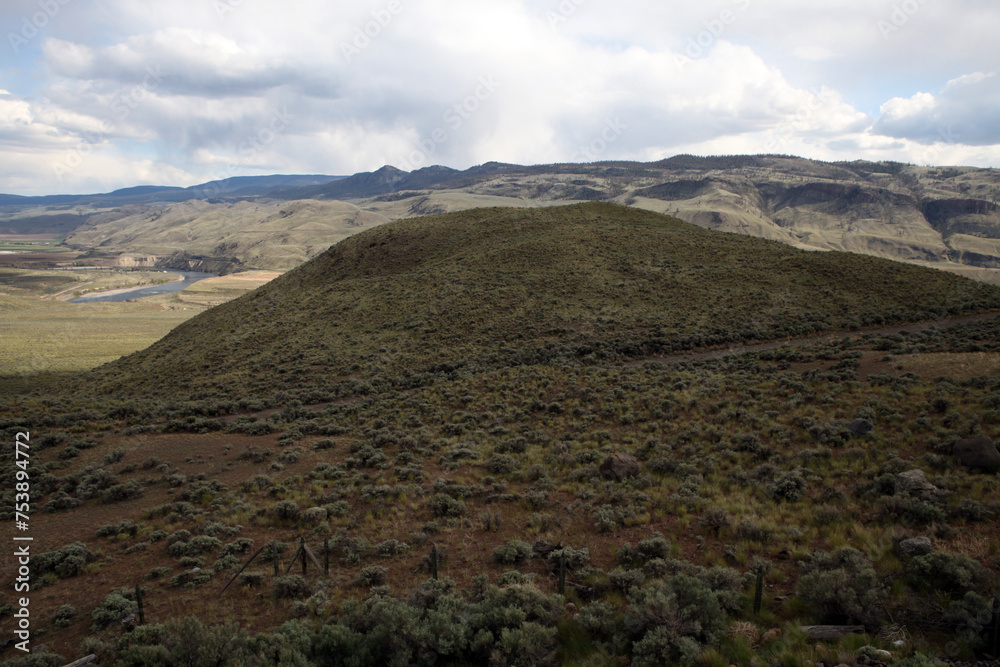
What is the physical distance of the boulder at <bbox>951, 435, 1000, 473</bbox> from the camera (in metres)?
12.0

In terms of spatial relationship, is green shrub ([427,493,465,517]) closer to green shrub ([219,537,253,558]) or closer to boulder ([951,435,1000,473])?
green shrub ([219,537,253,558])

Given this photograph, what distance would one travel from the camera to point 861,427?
15398 millimetres

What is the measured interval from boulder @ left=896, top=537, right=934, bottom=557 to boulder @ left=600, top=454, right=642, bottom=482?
6599 millimetres

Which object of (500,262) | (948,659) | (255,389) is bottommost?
(255,389)

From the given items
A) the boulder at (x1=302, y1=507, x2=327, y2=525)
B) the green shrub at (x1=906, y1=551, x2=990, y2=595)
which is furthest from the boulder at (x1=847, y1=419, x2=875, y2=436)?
the boulder at (x1=302, y1=507, x2=327, y2=525)

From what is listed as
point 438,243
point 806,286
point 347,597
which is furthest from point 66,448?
point 806,286

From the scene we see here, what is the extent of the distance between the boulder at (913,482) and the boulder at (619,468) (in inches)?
242

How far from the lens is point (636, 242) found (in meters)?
49.5

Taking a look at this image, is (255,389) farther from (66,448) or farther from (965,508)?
(965,508)

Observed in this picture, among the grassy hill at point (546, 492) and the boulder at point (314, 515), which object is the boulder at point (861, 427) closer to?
the grassy hill at point (546, 492)

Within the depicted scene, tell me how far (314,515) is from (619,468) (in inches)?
346

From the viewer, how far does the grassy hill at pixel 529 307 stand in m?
32.0

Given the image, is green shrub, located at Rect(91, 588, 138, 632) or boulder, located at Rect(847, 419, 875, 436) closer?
green shrub, located at Rect(91, 588, 138, 632)

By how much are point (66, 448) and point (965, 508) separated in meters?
28.4
